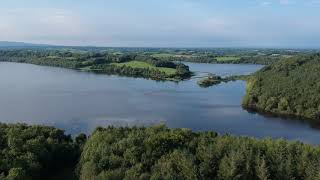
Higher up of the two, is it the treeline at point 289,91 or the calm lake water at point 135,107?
the treeline at point 289,91

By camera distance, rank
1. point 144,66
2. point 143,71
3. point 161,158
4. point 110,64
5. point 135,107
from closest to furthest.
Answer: point 161,158, point 135,107, point 143,71, point 144,66, point 110,64

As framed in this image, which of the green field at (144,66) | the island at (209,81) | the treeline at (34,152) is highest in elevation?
the treeline at (34,152)

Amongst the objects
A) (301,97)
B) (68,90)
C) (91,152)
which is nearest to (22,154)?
(91,152)

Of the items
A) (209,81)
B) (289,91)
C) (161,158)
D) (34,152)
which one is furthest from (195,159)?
(209,81)

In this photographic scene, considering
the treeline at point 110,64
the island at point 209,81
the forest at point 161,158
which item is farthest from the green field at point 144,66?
the forest at point 161,158

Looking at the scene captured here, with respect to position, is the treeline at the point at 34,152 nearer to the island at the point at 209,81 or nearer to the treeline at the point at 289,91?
the treeline at the point at 289,91

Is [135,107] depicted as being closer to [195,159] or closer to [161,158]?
[161,158]

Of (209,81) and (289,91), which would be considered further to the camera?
(209,81)
